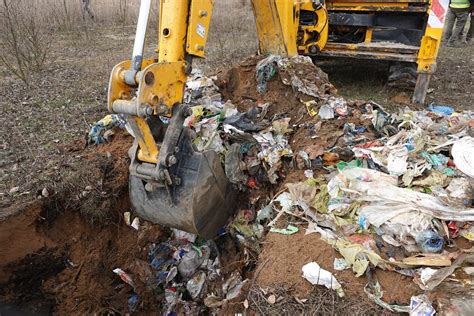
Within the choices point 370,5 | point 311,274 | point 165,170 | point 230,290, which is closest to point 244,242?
point 230,290

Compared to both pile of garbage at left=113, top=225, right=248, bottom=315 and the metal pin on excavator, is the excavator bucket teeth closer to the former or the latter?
the metal pin on excavator

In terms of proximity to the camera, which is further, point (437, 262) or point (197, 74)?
point (197, 74)

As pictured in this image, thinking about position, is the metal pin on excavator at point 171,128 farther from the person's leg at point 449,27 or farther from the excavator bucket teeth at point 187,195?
the person's leg at point 449,27

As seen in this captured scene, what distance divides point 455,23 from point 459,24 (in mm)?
699

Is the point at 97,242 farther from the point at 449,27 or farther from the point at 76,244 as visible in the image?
the point at 449,27

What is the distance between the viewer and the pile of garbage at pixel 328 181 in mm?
2672

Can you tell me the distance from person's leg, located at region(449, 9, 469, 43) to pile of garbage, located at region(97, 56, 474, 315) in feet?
18.2

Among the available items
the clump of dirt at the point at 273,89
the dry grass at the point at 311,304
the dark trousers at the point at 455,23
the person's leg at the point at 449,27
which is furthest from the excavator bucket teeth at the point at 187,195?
the person's leg at the point at 449,27

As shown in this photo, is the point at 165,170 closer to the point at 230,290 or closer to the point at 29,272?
the point at 230,290

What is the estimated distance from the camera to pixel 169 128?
8.64ft

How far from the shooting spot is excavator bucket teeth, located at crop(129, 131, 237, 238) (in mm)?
2828

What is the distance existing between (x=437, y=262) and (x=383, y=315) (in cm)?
53

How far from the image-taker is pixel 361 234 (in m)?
2.84

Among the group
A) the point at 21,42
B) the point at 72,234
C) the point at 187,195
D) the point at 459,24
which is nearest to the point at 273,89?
the point at 187,195
